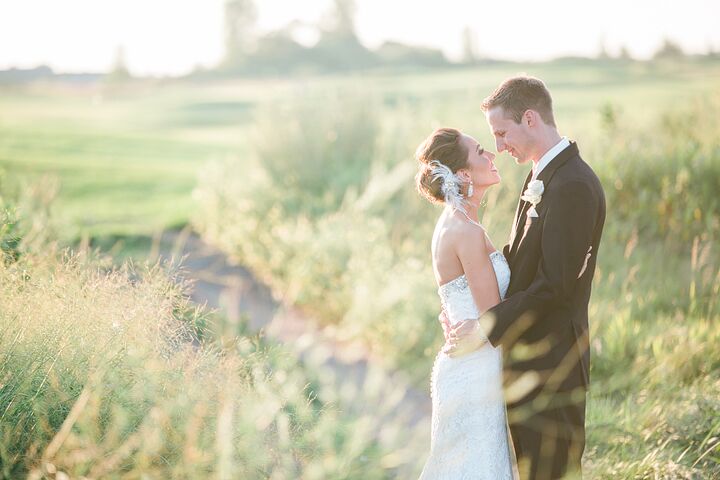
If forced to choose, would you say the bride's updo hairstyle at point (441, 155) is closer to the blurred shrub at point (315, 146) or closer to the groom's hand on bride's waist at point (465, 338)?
the groom's hand on bride's waist at point (465, 338)

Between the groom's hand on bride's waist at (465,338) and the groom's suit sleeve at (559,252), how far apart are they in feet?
0.60

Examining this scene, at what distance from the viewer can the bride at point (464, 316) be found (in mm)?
3396

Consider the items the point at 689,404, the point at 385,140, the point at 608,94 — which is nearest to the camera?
the point at 689,404

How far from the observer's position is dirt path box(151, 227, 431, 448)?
14.2ft

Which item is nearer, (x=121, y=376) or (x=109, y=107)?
(x=121, y=376)

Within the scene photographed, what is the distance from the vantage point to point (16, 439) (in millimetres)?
3109

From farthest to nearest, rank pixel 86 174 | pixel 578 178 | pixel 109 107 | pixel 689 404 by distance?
1. pixel 109 107
2. pixel 86 174
3. pixel 689 404
4. pixel 578 178

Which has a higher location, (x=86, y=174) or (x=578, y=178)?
(x=578, y=178)

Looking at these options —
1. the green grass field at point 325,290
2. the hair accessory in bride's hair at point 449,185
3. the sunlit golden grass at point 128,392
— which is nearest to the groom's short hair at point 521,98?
the hair accessory in bride's hair at point 449,185

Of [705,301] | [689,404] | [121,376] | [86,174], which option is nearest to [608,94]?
[86,174]

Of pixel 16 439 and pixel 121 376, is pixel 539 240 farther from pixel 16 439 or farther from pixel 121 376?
pixel 16 439

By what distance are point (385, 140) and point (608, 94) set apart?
78.4ft

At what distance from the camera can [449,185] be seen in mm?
3408

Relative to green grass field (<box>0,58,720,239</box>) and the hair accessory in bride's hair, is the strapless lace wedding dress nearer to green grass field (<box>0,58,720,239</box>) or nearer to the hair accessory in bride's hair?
the hair accessory in bride's hair
